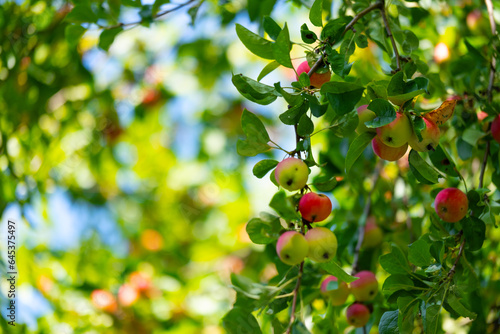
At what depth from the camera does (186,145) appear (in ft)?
9.82

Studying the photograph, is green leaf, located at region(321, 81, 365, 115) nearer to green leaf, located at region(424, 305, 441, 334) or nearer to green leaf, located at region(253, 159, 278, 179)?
green leaf, located at region(253, 159, 278, 179)

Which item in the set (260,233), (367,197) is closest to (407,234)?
(367,197)

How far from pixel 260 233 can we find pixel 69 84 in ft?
4.58

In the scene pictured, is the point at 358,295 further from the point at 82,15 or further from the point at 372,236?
the point at 82,15

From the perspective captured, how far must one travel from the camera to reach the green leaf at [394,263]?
31.9 inches

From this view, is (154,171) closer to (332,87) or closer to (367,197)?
(367,197)

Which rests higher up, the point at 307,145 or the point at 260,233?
the point at 307,145

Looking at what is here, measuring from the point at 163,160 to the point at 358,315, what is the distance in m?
2.08

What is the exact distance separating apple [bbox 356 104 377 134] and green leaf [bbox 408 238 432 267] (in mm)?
188

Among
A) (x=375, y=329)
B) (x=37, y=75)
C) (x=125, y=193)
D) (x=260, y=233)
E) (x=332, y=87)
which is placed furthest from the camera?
(x=125, y=193)

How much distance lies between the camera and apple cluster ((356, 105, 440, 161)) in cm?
73

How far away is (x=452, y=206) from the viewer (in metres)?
0.87

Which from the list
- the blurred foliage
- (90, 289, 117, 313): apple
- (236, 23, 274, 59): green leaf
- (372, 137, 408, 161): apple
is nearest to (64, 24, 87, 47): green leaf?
the blurred foliage

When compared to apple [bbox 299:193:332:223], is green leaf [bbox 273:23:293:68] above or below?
above
